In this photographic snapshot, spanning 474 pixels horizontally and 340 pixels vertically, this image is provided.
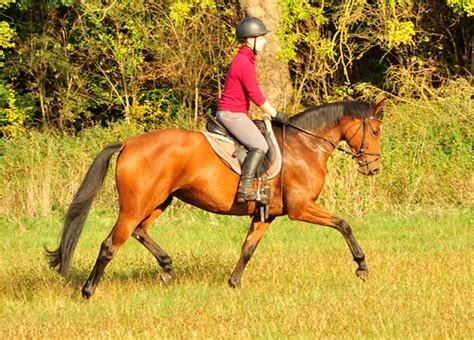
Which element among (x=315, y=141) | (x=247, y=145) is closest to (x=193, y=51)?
(x=315, y=141)

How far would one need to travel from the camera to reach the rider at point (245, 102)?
10391 mm

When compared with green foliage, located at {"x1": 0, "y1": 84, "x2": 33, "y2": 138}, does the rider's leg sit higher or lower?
higher

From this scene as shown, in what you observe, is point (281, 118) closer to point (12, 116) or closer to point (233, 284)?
point (233, 284)

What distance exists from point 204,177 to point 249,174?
49 cm

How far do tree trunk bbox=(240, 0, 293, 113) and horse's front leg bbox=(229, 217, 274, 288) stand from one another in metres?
11.6

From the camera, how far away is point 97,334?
27.2 ft

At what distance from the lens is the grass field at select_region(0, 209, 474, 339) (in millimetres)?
8375

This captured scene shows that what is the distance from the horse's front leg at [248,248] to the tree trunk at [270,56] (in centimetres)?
1162

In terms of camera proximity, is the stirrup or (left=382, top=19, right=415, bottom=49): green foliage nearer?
the stirrup

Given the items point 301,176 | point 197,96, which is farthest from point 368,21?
point 301,176

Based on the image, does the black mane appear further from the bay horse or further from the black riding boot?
the black riding boot

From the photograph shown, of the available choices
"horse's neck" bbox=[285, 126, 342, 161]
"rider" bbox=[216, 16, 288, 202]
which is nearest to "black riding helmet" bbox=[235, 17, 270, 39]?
"rider" bbox=[216, 16, 288, 202]

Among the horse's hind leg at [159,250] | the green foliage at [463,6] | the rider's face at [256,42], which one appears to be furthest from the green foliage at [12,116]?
the rider's face at [256,42]

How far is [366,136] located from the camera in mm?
11305
